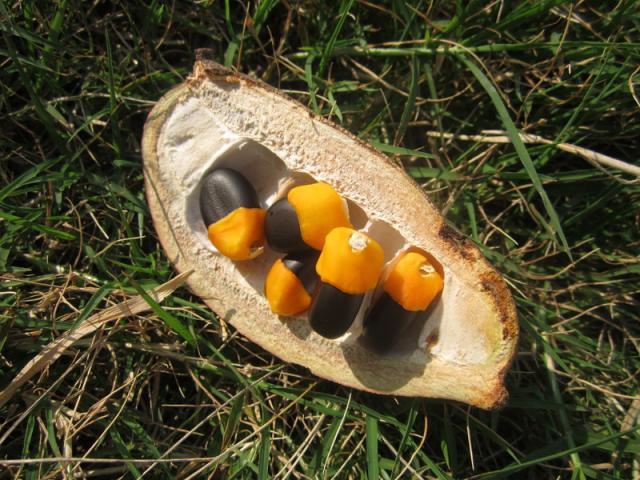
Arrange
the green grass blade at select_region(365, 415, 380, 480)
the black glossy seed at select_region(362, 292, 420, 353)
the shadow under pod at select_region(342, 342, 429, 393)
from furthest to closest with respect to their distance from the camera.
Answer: the green grass blade at select_region(365, 415, 380, 480)
the shadow under pod at select_region(342, 342, 429, 393)
the black glossy seed at select_region(362, 292, 420, 353)

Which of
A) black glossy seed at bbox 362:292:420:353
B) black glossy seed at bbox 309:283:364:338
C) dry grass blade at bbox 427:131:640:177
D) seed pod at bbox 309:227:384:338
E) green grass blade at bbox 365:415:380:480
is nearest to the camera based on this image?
seed pod at bbox 309:227:384:338

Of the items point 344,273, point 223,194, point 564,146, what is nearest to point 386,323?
point 344,273

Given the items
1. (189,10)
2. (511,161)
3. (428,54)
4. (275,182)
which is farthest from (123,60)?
(511,161)

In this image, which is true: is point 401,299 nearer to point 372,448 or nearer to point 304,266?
point 304,266

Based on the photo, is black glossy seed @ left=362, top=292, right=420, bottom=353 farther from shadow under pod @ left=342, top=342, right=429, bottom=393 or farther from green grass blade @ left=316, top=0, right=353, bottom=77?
green grass blade @ left=316, top=0, right=353, bottom=77

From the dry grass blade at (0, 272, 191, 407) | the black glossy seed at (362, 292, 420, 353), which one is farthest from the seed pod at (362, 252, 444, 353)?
the dry grass blade at (0, 272, 191, 407)

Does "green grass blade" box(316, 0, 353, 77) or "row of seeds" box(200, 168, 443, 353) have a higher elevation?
"green grass blade" box(316, 0, 353, 77)

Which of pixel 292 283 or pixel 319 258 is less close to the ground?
pixel 319 258
